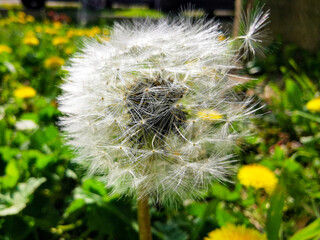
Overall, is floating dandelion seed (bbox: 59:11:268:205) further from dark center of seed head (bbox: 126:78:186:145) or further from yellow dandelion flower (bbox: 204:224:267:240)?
yellow dandelion flower (bbox: 204:224:267:240)

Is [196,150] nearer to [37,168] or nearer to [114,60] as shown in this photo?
[114,60]

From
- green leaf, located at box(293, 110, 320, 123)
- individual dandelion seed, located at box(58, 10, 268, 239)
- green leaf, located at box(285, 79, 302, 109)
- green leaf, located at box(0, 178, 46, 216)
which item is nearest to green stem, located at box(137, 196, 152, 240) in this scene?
individual dandelion seed, located at box(58, 10, 268, 239)

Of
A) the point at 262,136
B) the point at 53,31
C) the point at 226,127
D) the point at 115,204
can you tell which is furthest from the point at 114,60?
the point at 53,31

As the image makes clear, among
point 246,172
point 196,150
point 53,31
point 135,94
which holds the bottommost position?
point 53,31

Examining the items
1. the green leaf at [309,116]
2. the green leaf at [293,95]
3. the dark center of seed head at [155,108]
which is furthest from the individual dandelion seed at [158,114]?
the green leaf at [293,95]

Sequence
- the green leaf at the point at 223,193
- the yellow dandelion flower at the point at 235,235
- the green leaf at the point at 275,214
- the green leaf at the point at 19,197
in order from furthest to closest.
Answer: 1. the green leaf at the point at 223,193
2. the green leaf at the point at 19,197
3. the green leaf at the point at 275,214
4. the yellow dandelion flower at the point at 235,235

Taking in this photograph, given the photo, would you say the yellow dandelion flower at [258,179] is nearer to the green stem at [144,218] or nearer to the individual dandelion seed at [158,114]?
the individual dandelion seed at [158,114]
